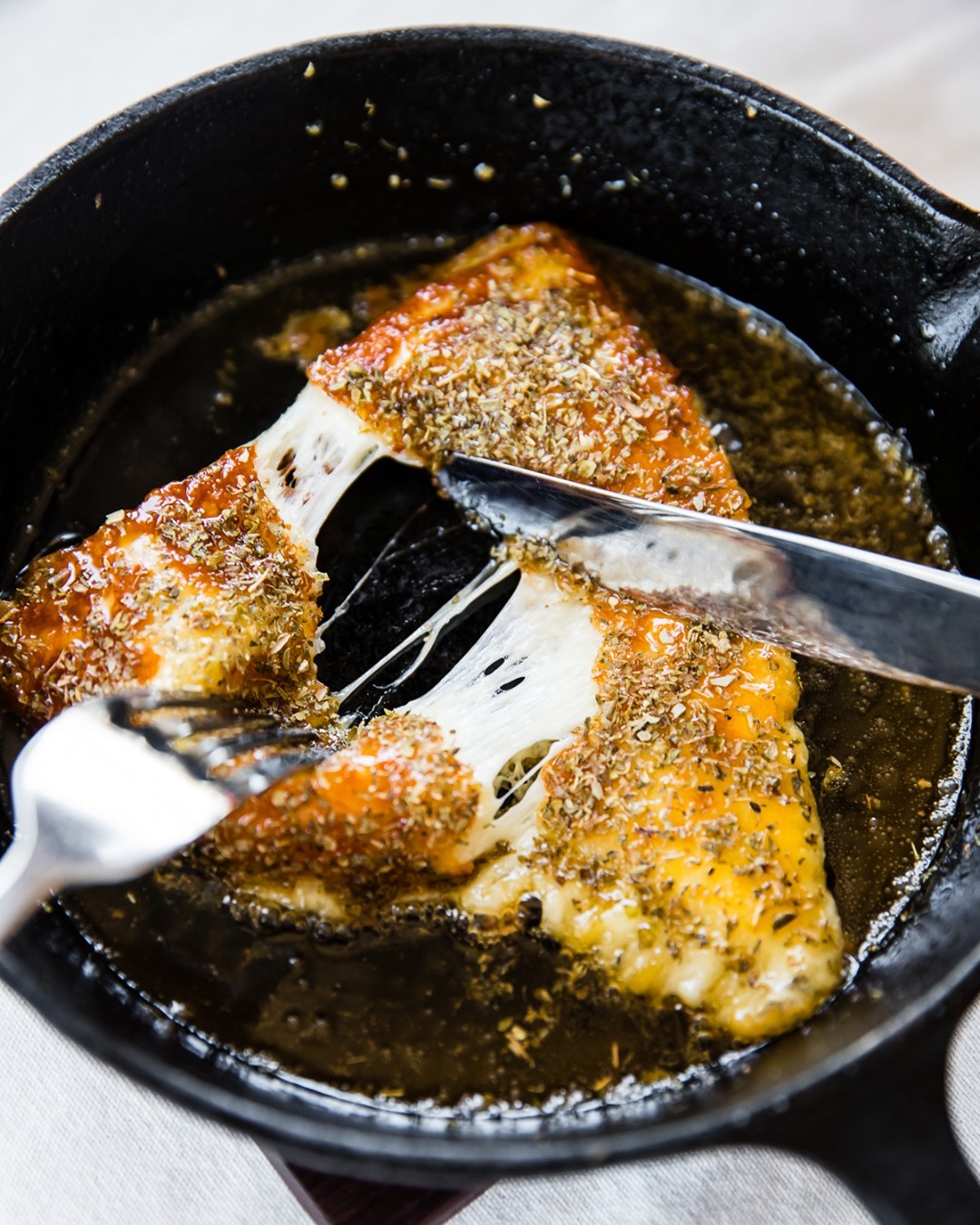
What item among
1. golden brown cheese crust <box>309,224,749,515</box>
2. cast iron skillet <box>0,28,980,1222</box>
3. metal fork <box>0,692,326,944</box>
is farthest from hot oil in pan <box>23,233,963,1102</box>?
metal fork <box>0,692,326,944</box>

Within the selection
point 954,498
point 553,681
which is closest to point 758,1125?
point 553,681

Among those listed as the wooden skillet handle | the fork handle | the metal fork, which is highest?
the metal fork

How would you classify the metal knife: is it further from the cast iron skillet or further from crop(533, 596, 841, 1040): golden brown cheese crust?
the cast iron skillet

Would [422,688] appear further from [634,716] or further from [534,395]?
[534,395]

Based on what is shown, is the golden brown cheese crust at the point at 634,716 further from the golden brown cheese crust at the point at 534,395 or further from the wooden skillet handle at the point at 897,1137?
the wooden skillet handle at the point at 897,1137

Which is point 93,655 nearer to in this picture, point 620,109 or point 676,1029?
point 676,1029
